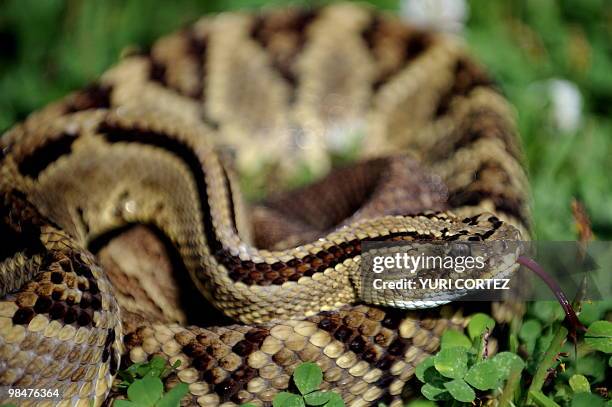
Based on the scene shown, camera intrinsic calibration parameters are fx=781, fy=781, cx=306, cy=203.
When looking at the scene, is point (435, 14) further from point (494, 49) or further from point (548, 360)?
point (548, 360)

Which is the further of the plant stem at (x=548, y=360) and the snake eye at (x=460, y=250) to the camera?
the snake eye at (x=460, y=250)

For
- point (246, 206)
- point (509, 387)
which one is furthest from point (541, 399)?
point (246, 206)

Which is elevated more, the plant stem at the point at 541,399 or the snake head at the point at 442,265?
the snake head at the point at 442,265

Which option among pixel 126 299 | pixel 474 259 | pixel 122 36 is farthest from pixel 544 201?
pixel 122 36

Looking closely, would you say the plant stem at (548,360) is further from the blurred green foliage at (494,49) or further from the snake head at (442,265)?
the blurred green foliage at (494,49)

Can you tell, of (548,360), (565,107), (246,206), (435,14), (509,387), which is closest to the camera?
(509,387)

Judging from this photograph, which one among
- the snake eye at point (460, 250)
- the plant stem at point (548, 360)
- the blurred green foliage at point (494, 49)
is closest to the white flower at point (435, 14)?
the blurred green foliage at point (494, 49)

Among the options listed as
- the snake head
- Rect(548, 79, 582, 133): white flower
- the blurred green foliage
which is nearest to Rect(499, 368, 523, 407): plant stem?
the snake head
